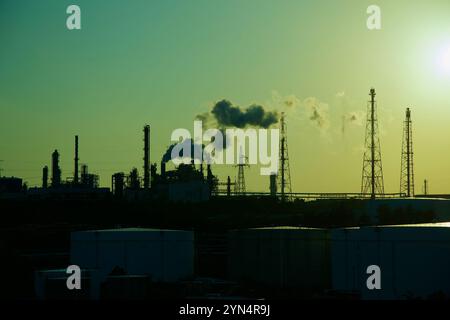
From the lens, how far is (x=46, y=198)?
243 ft

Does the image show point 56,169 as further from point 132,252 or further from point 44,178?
point 132,252

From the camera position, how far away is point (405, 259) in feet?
87.6

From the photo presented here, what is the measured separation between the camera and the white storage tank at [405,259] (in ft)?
85.8

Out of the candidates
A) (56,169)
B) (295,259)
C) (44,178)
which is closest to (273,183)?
(56,169)

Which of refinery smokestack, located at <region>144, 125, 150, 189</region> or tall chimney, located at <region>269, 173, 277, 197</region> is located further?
tall chimney, located at <region>269, 173, 277, 197</region>

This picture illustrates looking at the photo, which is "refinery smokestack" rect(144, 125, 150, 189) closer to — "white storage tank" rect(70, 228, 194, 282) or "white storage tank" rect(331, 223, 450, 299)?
"white storage tank" rect(70, 228, 194, 282)

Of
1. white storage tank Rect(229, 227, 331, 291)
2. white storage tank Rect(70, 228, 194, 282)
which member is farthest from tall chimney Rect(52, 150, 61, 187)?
white storage tank Rect(229, 227, 331, 291)

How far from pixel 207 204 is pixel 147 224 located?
12.1 m

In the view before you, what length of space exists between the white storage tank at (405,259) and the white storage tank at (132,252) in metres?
8.66

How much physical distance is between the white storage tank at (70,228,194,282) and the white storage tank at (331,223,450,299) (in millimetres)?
8658

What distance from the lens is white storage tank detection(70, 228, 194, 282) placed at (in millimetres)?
32969

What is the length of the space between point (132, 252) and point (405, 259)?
11573 mm
